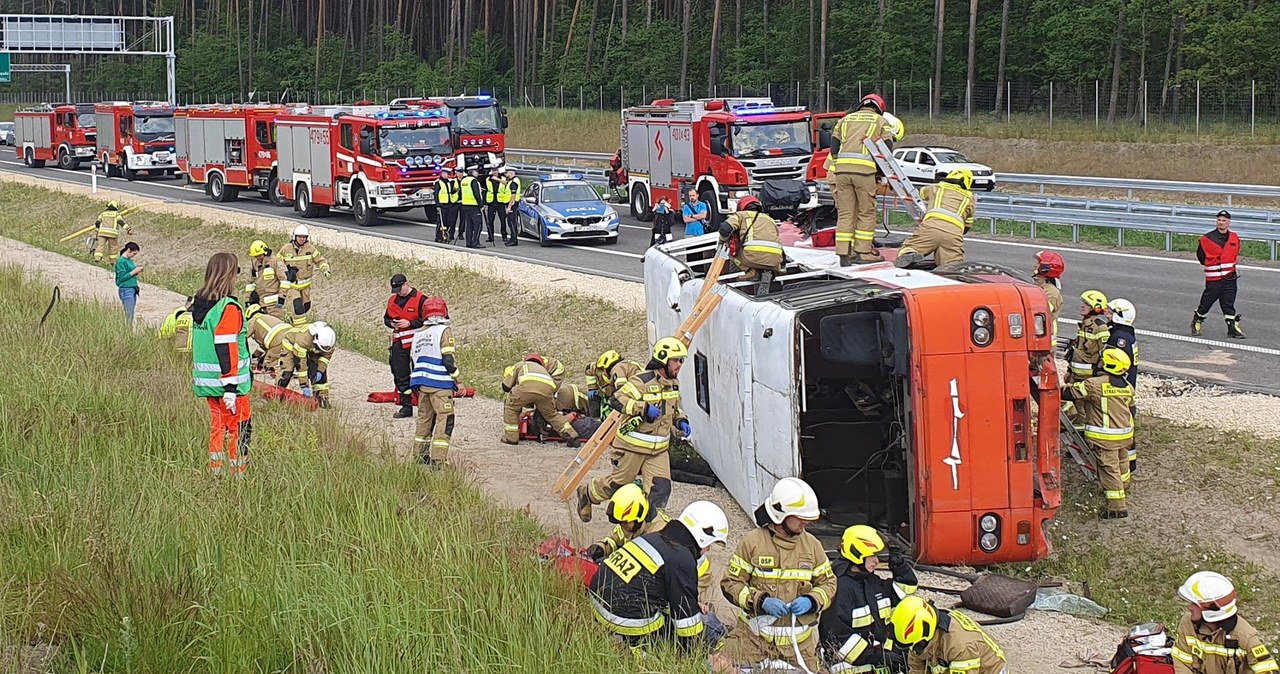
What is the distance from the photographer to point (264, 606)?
22.0 ft

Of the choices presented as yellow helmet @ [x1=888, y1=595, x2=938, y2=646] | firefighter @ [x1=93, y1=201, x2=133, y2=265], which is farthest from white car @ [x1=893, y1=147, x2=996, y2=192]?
yellow helmet @ [x1=888, y1=595, x2=938, y2=646]

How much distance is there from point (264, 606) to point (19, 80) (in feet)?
421

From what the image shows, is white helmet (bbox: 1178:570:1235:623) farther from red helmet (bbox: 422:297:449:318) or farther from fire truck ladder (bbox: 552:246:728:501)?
red helmet (bbox: 422:297:449:318)

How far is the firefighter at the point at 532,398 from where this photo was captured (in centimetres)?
1337

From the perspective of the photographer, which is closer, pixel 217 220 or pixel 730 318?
pixel 730 318

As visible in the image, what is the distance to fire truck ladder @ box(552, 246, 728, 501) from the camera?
1119 centimetres

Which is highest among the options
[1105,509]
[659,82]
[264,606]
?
[659,82]

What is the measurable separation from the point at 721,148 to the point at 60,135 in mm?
38605

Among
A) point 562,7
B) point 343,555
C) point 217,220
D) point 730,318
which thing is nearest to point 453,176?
point 217,220

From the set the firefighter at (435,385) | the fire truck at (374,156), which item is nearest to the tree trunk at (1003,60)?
the fire truck at (374,156)

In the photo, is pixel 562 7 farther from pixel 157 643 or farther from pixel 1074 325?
pixel 157 643

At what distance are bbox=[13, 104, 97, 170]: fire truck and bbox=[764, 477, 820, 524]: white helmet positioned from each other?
51044mm

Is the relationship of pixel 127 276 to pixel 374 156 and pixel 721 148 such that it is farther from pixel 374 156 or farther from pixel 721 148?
pixel 374 156

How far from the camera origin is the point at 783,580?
721cm
